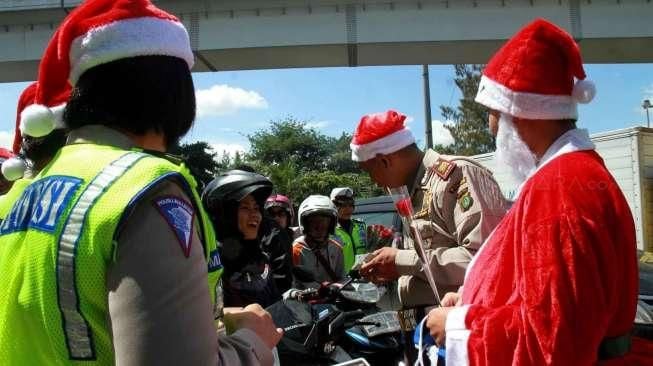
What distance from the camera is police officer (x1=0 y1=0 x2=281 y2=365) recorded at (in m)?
0.92

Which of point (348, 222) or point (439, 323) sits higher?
point (439, 323)

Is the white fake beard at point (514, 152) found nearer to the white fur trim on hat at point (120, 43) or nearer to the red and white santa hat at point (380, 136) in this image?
the white fur trim on hat at point (120, 43)

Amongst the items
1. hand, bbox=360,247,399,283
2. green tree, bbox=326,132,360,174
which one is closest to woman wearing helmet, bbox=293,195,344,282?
hand, bbox=360,247,399,283

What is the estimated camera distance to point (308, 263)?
17.2 feet

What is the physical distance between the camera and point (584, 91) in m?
1.80

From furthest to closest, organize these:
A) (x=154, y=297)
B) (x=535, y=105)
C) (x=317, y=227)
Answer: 1. (x=317, y=227)
2. (x=535, y=105)
3. (x=154, y=297)

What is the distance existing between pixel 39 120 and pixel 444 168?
200cm

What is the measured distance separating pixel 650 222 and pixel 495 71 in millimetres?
9437

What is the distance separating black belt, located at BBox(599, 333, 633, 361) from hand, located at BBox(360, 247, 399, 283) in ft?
4.46

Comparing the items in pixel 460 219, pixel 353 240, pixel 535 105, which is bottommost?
pixel 353 240

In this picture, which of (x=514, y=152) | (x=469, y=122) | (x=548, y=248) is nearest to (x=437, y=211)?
(x=514, y=152)

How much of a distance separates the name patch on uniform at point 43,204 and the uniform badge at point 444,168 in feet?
6.63

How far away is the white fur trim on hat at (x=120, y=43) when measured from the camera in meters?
1.11

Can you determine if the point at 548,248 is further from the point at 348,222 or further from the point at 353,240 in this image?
the point at 348,222
